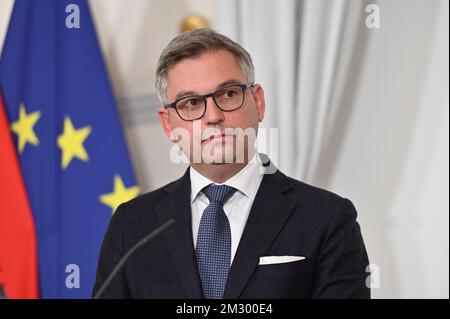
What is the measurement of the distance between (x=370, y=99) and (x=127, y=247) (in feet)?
4.88

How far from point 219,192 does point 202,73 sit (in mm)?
230

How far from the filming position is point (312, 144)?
2.61 metres

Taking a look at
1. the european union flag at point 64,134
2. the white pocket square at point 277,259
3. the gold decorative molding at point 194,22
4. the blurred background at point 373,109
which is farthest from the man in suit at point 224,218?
the gold decorative molding at point 194,22

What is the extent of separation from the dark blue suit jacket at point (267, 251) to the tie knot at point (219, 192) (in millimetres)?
49

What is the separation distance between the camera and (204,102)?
1343mm

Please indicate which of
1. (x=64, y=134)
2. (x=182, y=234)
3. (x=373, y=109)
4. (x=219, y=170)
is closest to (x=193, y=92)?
(x=219, y=170)

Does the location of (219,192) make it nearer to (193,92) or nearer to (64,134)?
(193,92)

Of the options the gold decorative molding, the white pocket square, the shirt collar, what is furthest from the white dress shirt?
the gold decorative molding

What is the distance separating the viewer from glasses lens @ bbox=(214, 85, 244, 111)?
135cm

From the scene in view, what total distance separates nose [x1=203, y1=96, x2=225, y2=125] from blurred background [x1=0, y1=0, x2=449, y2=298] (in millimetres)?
1272

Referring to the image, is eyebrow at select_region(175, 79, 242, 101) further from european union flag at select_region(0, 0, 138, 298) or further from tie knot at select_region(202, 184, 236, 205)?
european union flag at select_region(0, 0, 138, 298)

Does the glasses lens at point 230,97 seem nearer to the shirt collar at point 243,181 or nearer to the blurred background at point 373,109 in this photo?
the shirt collar at point 243,181

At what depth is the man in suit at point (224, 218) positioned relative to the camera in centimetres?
128
